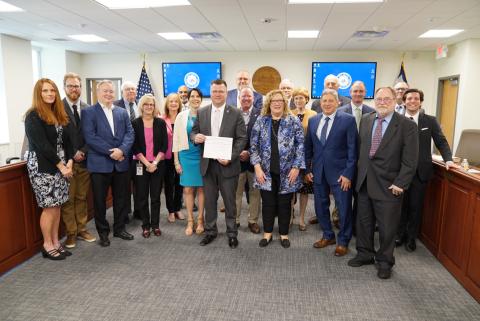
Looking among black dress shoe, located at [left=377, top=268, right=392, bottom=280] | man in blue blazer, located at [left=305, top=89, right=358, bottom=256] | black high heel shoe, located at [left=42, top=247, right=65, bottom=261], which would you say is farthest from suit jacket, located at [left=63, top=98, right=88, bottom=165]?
black dress shoe, located at [left=377, top=268, right=392, bottom=280]

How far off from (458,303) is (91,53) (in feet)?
33.1

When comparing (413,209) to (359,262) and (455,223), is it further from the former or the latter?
(359,262)

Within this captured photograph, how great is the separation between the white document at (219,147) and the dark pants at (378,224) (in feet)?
4.24

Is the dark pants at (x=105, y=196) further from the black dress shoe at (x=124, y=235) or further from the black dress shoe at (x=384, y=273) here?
the black dress shoe at (x=384, y=273)

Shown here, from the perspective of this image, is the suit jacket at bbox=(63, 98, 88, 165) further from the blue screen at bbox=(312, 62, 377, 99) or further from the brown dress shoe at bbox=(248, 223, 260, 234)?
the blue screen at bbox=(312, 62, 377, 99)

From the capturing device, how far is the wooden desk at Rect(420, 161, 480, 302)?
2641 mm

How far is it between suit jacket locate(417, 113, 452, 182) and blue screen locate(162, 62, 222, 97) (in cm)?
643

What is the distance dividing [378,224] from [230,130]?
1.64m

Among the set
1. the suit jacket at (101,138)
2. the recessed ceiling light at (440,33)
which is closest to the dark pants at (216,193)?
the suit jacket at (101,138)

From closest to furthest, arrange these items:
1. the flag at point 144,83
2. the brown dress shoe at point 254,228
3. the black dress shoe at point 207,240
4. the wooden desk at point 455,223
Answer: the wooden desk at point 455,223 < the black dress shoe at point 207,240 < the brown dress shoe at point 254,228 < the flag at point 144,83

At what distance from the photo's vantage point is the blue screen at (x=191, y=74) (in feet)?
29.4

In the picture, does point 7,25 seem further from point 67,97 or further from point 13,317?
point 13,317

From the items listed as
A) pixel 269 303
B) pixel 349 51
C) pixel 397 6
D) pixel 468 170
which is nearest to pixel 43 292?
pixel 269 303

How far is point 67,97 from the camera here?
11.1 ft
